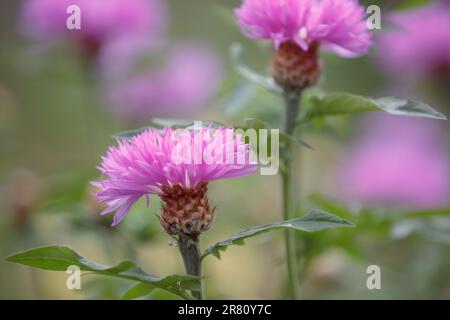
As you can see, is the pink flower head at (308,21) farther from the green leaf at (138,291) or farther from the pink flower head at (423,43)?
the pink flower head at (423,43)

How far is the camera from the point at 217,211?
2217 millimetres

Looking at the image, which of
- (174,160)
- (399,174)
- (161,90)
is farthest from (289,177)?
(161,90)

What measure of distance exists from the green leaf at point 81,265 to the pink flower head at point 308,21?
341 mm

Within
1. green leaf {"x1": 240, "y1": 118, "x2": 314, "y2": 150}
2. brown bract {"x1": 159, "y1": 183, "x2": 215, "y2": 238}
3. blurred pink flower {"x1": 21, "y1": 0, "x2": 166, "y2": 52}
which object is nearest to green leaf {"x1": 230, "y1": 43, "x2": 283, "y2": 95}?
green leaf {"x1": 240, "y1": 118, "x2": 314, "y2": 150}

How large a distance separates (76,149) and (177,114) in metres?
0.77

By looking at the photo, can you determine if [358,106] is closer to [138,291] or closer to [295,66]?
[295,66]

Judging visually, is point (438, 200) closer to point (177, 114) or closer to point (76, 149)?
point (177, 114)

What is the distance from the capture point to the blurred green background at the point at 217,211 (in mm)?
1408

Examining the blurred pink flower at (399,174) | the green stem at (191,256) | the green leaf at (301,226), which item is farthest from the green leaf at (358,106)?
the blurred pink flower at (399,174)

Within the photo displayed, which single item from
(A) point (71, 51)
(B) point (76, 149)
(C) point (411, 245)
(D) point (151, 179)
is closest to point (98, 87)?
(A) point (71, 51)

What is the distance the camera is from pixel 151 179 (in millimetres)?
867

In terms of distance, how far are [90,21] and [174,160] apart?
4.32 feet

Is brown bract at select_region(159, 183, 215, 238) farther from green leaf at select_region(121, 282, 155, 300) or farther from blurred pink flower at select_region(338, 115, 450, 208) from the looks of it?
blurred pink flower at select_region(338, 115, 450, 208)
